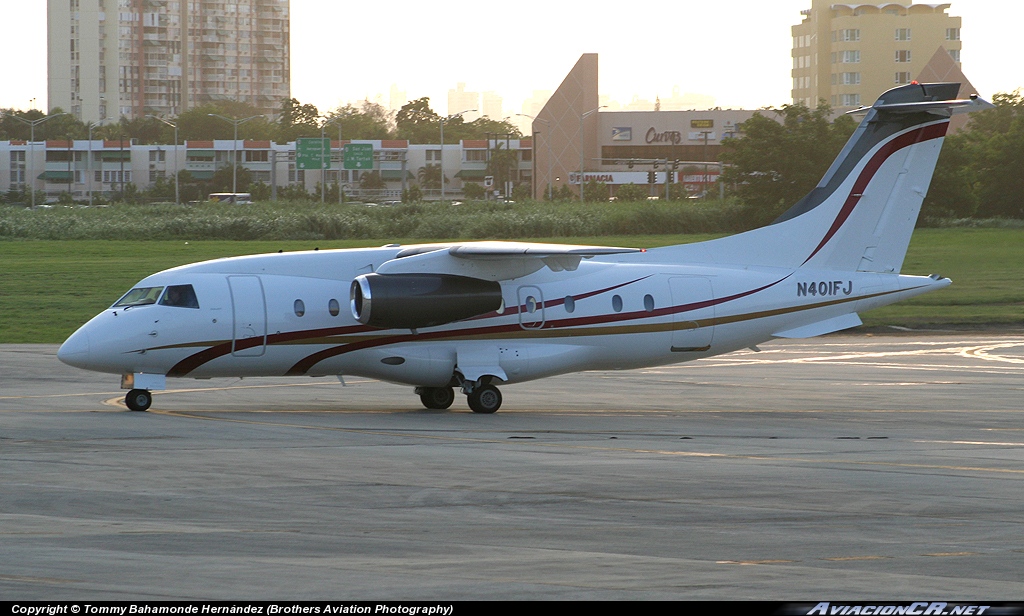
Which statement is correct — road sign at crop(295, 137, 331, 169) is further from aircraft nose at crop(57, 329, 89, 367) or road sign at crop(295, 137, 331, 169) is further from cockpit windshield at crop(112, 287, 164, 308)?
aircraft nose at crop(57, 329, 89, 367)

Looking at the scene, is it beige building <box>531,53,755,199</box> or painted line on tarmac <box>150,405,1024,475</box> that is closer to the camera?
painted line on tarmac <box>150,405,1024,475</box>

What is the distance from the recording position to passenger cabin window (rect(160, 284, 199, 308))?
22547mm

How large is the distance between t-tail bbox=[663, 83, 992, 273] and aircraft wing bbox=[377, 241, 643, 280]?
13.3ft

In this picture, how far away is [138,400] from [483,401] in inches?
254

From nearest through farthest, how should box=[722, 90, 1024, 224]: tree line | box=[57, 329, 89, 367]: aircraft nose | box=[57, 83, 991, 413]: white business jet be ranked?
box=[57, 329, 89, 367]: aircraft nose, box=[57, 83, 991, 413]: white business jet, box=[722, 90, 1024, 224]: tree line

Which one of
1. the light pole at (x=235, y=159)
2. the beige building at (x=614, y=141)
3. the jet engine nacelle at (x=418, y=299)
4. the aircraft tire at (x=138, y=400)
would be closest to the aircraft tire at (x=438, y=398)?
the jet engine nacelle at (x=418, y=299)

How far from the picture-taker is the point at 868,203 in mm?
25984

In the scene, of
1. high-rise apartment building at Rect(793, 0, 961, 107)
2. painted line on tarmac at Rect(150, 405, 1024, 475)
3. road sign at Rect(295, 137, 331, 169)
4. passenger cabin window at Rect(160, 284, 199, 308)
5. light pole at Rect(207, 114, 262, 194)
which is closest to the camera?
painted line on tarmac at Rect(150, 405, 1024, 475)

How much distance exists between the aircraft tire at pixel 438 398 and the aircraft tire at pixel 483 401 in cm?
95

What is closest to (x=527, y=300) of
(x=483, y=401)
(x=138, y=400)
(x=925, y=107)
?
(x=483, y=401)

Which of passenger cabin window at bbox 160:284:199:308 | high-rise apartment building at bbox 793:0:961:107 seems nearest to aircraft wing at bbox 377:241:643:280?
passenger cabin window at bbox 160:284:199:308

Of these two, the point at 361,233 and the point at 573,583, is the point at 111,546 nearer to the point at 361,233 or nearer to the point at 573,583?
the point at 573,583

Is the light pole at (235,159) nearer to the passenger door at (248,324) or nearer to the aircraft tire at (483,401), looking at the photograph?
the passenger door at (248,324)

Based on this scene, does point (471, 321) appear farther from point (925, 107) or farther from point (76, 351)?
point (925, 107)
